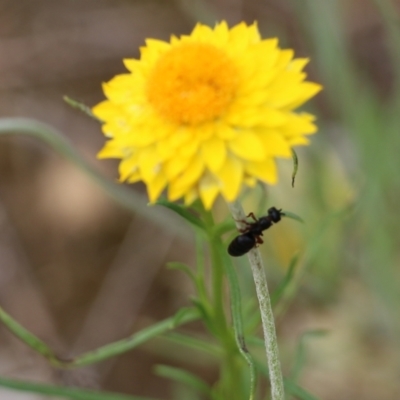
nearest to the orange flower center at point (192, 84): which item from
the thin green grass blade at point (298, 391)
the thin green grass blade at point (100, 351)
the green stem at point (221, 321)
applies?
the green stem at point (221, 321)

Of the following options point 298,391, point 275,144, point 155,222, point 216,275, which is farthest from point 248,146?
point 155,222

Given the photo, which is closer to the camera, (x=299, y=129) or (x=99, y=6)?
(x=299, y=129)

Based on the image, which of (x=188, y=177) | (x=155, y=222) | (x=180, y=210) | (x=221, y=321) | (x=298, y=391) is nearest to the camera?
(x=188, y=177)

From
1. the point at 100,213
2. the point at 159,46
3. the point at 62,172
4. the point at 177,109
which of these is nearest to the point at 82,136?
the point at 62,172

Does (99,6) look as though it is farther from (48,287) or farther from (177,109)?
(177,109)

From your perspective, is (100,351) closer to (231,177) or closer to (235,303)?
(235,303)

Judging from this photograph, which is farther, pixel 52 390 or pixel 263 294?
pixel 52 390

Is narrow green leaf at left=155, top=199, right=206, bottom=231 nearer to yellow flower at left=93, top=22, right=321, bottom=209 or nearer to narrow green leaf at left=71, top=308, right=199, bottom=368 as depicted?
yellow flower at left=93, top=22, right=321, bottom=209
